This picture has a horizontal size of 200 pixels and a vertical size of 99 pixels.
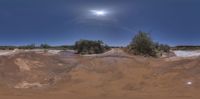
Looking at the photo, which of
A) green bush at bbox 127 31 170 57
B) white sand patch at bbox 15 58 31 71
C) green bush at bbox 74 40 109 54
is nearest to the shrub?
green bush at bbox 127 31 170 57

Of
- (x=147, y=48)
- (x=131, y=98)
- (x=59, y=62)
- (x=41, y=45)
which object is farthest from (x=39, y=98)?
(x=41, y=45)

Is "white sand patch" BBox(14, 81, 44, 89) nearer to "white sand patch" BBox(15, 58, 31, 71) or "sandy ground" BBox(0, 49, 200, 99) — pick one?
"sandy ground" BBox(0, 49, 200, 99)

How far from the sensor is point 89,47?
18047mm

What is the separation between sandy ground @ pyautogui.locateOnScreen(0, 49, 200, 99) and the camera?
453 inches

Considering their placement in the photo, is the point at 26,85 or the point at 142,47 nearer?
the point at 26,85

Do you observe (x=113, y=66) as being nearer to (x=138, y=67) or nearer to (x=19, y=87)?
(x=138, y=67)

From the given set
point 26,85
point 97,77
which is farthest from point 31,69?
point 97,77

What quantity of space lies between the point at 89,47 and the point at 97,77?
16.9 ft

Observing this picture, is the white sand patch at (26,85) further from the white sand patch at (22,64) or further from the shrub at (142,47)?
the shrub at (142,47)

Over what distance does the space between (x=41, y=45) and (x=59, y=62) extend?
733 centimetres

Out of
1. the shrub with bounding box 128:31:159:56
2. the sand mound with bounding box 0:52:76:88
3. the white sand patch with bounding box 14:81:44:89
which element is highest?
the shrub with bounding box 128:31:159:56

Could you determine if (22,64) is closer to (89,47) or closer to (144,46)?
(89,47)

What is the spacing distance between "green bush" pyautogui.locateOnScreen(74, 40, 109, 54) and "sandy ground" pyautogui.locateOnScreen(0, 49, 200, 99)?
2625 millimetres

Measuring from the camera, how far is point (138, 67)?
13664 millimetres
